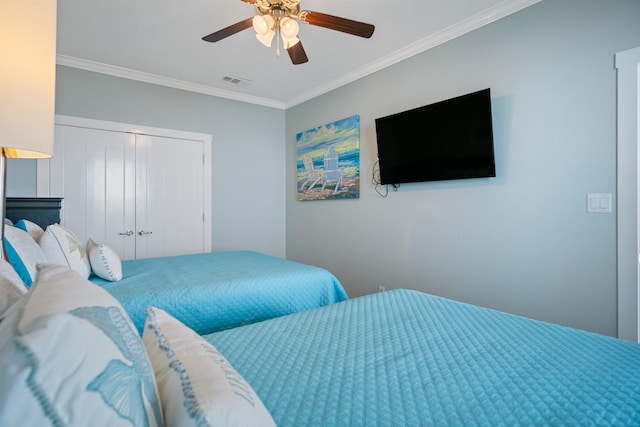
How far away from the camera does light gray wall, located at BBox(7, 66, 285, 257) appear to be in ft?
10.5

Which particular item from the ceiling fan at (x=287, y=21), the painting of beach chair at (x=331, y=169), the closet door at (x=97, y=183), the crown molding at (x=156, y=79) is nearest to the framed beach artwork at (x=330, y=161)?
the painting of beach chair at (x=331, y=169)

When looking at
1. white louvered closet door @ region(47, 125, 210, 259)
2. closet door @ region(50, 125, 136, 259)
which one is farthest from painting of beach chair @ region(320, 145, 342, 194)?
closet door @ region(50, 125, 136, 259)

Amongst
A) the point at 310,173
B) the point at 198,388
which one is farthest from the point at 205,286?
the point at 310,173

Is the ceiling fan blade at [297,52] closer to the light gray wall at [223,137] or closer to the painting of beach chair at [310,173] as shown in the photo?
the painting of beach chair at [310,173]

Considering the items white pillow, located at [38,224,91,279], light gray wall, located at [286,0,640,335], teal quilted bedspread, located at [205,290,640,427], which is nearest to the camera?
teal quilted bedspread, located at [205,290,640,427]

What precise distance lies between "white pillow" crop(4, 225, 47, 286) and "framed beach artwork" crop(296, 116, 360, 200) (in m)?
2.66

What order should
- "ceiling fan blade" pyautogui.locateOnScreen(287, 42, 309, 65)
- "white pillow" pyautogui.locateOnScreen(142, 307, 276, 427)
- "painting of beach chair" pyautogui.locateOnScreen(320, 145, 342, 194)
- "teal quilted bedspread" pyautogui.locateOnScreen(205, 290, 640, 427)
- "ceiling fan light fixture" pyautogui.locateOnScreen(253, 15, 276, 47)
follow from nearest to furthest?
Answer: "white pillow" pyautogui.locateOnScreen(142, 307, 276, 427) → "teal quilted bedspread" pyautogui.locateOnScreen(205, 290, 640, 427) → "ceiling fan light fixture" pyautogui.locateOnScreen(253, 15, 276, 47) → "ceiling fan blade" pyautogui.locateOnScreen(287, 42, 309, 65) → "painting of beach chair" pyautogui.locateOnScreen(320, 145, 342, 194)

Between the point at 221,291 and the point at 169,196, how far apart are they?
2245 mm

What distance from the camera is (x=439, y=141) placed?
268 centimetres

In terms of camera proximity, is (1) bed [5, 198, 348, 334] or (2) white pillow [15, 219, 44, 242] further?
(2) white pillow [15, 219, 44, 242]

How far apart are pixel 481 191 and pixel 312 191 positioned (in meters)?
2.02

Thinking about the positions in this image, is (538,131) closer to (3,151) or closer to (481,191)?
(481,191)

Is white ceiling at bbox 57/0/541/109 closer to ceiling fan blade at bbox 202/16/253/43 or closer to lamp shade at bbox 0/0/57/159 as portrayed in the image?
ceiling fan blade at bbox 202/16/253/43

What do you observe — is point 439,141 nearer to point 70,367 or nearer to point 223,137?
point 223,137
